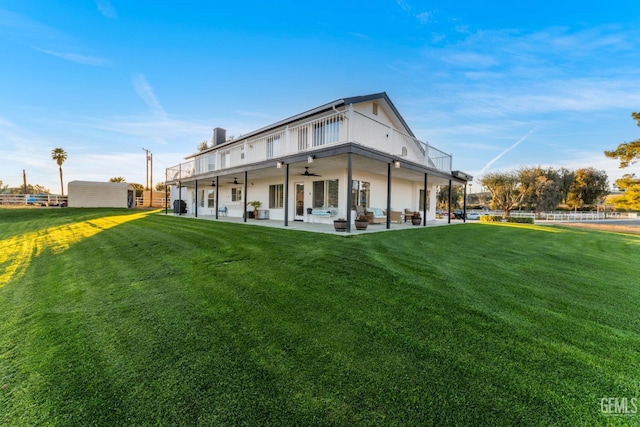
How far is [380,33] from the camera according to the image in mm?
13078

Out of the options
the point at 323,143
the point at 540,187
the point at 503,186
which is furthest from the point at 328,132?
the point at 540,187

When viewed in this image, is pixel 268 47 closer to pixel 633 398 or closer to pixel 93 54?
pixel 93 54

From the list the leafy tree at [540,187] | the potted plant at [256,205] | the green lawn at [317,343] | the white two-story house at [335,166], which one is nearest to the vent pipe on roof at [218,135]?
the white two-story house at [335,166]

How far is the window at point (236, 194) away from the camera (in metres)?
18.4

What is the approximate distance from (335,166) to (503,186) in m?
30.1

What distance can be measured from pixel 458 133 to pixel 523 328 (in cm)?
1954

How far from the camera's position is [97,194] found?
30672 millimetres

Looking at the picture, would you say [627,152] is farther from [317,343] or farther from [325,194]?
[317,343]

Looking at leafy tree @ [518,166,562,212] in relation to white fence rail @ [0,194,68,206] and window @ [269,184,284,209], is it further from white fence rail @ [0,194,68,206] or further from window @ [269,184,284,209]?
white fence rail @ [0,194,68,206]

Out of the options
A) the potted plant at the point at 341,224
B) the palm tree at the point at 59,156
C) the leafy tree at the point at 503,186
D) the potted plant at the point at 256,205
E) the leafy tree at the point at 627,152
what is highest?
the palm tree at the point at 59,156

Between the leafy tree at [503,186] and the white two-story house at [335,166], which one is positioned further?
the leafy tree at [503,186]

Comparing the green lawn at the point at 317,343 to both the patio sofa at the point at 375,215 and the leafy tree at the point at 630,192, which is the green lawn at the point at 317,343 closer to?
the patio sofa at the point at 375,215

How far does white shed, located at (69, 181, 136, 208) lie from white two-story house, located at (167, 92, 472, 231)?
1933 cm

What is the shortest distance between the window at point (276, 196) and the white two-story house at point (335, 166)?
0.19 ft
